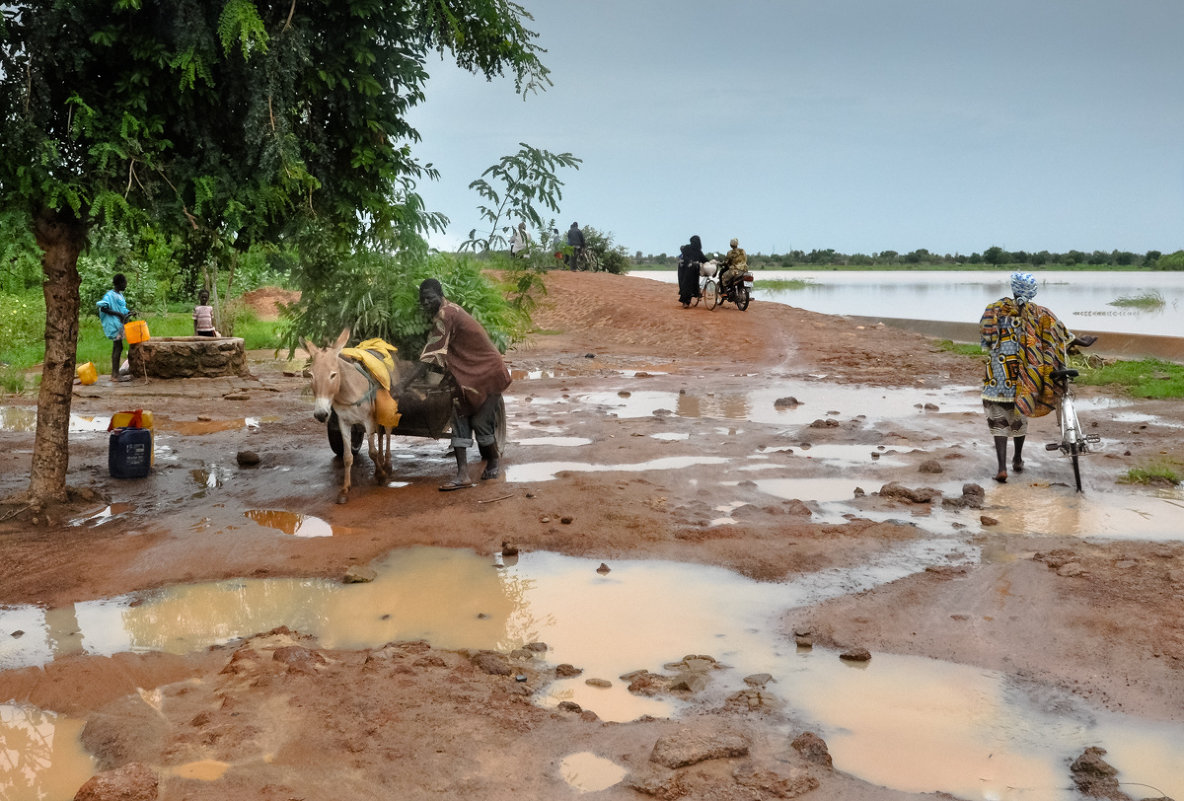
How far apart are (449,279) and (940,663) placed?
675 cm

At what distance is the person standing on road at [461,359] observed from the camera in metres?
9.45

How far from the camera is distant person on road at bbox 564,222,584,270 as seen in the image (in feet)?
132

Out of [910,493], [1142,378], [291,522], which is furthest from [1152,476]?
[1142,378]

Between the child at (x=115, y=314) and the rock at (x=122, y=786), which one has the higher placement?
the child at (x=115, y=314)

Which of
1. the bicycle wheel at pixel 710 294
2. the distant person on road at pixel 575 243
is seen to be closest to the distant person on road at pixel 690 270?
the bicycle wheel at pixel 710 294

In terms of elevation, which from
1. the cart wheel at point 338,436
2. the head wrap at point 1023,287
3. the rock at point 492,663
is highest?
the head wrap at point 1023,287

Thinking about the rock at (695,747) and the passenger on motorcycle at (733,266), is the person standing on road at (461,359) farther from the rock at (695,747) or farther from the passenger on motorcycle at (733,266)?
the passenger on motorcycle at (733,266)

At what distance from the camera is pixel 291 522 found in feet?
28.0

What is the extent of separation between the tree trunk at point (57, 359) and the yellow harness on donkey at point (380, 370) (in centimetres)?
241

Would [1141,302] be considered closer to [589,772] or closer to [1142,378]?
[1142,378]

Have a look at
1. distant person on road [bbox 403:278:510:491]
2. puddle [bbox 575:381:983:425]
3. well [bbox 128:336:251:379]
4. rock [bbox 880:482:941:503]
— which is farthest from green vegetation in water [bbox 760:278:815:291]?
distant person on road [bbox 403:278:510:491]

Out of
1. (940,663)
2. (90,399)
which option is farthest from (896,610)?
(90,399)

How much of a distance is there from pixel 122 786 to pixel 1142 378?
17.5 metres

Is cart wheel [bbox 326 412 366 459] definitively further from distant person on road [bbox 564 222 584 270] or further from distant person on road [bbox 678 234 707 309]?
distant person on road [bbox 564 222 584 270]
